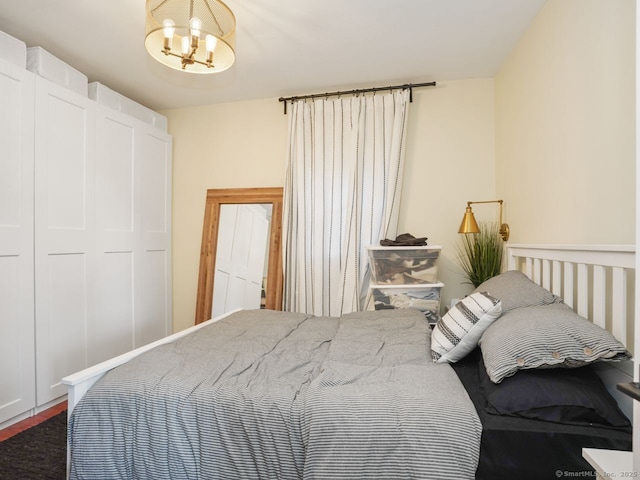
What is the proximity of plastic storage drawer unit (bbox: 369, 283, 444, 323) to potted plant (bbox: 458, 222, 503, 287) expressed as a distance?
0.38 metres

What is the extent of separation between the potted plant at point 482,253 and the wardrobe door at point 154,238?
9.28 feet

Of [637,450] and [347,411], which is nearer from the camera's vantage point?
[637,450]

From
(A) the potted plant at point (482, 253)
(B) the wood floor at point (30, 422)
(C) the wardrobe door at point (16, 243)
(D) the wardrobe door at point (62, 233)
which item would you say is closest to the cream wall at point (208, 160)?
(D) the wardrobe door at point (62, 233)

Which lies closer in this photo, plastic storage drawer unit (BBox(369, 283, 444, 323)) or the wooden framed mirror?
plastic storage drawer unit (BBox(369, 283, 444, 323))

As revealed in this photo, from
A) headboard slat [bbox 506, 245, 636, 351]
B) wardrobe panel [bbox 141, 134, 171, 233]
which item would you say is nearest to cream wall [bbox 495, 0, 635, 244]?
headboard slat [bbox 506, 245, 636, 351]

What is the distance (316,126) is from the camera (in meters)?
3.15

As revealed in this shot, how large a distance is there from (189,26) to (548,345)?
78.6 inches

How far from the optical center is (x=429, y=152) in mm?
3037

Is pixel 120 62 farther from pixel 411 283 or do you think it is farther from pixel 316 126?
pixel 411 283

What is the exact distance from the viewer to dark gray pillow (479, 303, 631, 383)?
3.76ft

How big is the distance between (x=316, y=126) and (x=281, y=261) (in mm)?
1279

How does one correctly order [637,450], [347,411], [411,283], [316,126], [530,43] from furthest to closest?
[316,126], [411,283], [530,43], [347,411], [637,450]

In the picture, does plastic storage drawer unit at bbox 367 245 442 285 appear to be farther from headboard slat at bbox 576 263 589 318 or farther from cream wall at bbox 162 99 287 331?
cream wall at bbox 162 99 287 331

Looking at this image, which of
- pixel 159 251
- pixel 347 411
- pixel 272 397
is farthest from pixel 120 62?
pixel 347 411
